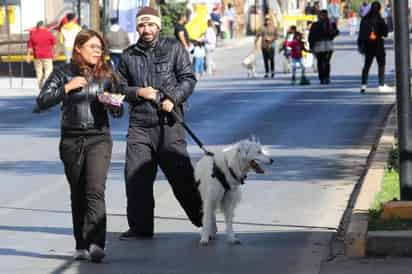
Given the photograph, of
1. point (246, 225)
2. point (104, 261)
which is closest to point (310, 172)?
point (246, 225)

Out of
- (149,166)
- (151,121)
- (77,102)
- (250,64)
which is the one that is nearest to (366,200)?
(149,166)

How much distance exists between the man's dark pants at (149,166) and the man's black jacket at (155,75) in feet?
0.36

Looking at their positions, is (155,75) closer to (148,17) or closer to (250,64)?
(148,17)

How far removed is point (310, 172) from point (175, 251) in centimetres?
587

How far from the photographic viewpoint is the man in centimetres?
1116

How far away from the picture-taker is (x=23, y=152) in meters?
19.6

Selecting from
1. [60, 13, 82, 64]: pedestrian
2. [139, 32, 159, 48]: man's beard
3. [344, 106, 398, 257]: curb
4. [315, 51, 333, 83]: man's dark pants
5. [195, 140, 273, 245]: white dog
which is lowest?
[344, 106, 398, 257]: curb

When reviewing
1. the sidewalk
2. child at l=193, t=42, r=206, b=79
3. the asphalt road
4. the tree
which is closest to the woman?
the asphalt road

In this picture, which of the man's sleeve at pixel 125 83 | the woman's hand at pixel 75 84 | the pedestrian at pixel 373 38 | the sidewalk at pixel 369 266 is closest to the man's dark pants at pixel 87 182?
the woman's hand at pixel 75 84

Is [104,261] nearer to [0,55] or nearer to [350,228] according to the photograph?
[350,228]

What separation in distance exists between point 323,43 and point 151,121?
2544 cm

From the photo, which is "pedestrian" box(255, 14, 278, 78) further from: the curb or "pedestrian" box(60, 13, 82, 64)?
the curb

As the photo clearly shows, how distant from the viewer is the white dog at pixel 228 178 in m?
10.9

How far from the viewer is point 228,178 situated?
10984 mm
